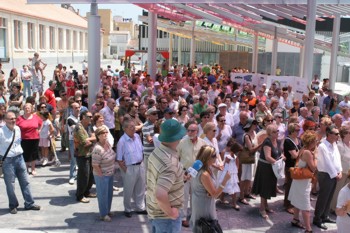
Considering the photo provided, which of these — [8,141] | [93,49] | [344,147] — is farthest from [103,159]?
[93,49]

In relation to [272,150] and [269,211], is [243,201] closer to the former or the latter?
[269,211]

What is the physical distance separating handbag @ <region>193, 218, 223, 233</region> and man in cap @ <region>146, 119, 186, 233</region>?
59cm

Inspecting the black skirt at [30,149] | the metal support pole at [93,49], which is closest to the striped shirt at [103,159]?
the black skirt at [30,149]

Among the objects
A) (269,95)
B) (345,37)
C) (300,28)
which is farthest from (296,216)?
(345,37)

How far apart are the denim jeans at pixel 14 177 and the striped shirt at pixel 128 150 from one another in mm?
1548

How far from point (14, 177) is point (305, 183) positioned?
4422mm

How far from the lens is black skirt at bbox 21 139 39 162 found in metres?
8.05

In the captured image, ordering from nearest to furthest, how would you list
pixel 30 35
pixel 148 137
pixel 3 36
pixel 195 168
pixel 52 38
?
1. pixel 195 168
2. pixel 148 137
3. pixel 3 36
4. pixel 30 35
5. pixel 52 38

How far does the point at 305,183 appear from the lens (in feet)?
20.2

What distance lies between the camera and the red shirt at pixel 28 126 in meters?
7.89

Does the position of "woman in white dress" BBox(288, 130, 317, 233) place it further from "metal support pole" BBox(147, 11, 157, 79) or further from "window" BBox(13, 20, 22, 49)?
"window" BBox(13, 20, 22, 49)

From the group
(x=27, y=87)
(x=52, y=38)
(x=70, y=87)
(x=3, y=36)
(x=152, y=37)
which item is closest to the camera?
(x=70, y=87)

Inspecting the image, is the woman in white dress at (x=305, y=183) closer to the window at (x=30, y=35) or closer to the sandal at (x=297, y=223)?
the sandal at (x=297, y=223)

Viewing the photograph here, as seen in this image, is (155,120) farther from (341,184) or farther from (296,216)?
(341,184)
